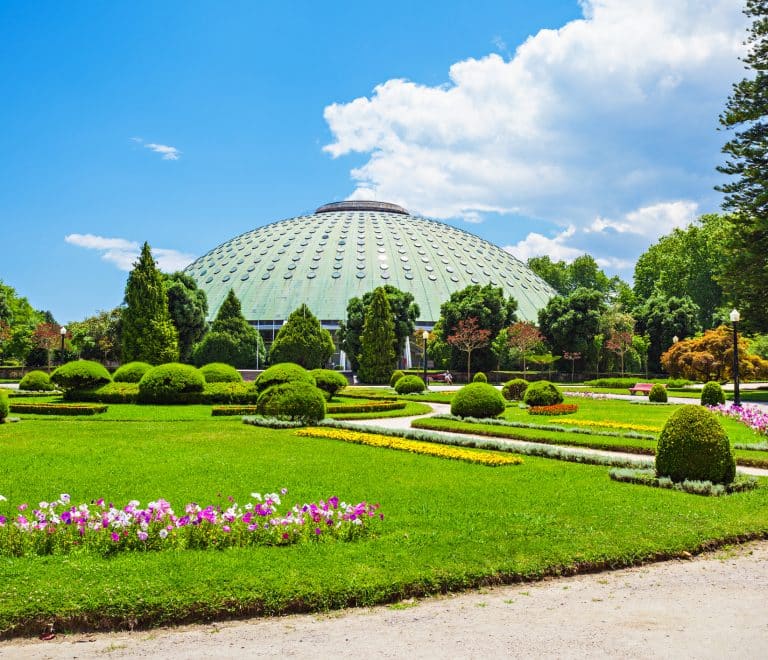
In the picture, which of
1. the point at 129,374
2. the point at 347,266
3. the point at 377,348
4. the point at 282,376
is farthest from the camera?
the point at 347,266

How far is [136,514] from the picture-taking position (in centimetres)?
630

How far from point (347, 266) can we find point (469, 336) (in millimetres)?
24484

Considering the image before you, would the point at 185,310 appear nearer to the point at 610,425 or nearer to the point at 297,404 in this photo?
the point at 297,404

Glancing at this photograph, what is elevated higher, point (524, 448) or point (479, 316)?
point (479, 316)

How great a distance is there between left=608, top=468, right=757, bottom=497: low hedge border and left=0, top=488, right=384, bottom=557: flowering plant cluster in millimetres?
4986

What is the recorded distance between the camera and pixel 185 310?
4466cm

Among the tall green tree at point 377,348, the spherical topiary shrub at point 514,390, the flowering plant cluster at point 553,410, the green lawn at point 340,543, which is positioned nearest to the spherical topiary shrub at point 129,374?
the green lawn at point 340,543

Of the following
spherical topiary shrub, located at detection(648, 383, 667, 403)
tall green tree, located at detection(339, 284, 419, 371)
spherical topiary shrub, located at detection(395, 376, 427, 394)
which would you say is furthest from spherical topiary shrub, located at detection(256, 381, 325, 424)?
tall green tree, located at detection(339, 284, 419, 371)

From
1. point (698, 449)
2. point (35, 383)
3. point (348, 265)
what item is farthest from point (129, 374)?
point (348, 265)

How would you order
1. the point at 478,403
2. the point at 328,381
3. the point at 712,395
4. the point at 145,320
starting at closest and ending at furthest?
1. the point at 478,403
2. the point at 712,395
3. the point at 328,381
4. the point at 145,320

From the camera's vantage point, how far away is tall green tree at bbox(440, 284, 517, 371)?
5112 centimetres

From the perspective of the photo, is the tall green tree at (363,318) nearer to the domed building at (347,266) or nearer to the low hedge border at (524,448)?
the domed building at (347,266)

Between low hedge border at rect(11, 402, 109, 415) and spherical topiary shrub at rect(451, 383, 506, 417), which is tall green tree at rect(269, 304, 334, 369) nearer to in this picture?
low hedge border at rect(11, 402, 109, 415)

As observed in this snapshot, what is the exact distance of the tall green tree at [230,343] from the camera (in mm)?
49125
